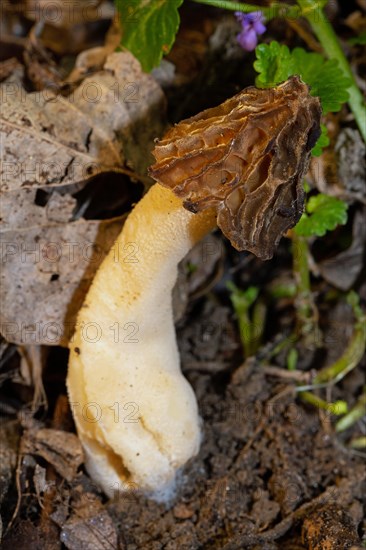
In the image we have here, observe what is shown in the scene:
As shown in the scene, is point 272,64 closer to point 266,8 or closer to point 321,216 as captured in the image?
point 266,8

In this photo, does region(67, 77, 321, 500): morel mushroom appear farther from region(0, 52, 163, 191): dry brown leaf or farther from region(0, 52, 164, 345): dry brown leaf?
region(0, 52, 163, 191): dry brown leaf

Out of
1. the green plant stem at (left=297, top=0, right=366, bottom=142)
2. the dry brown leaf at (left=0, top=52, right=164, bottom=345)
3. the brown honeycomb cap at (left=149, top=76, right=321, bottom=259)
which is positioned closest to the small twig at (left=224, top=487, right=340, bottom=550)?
the dry brown leaf at (left=0, top=52, right=164, bottom=345)

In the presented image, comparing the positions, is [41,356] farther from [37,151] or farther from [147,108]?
[147,108]

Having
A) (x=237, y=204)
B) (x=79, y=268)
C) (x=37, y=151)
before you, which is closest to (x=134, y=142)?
(x=37, y=151)

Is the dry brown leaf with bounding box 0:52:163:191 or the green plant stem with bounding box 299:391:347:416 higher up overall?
the dry brown leaf with bounding box 0:52:163:191

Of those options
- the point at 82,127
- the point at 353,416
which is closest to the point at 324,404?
the point at 353,416

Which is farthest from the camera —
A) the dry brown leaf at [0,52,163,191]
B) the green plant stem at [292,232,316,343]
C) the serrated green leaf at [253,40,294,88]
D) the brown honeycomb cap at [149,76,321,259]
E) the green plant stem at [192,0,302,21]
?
the green plant stem at [292,232,316,343]
